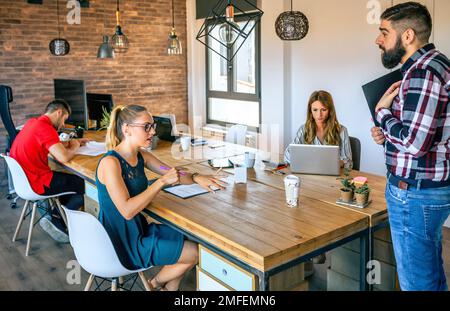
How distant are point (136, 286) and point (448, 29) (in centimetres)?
330

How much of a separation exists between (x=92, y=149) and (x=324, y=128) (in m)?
2.09

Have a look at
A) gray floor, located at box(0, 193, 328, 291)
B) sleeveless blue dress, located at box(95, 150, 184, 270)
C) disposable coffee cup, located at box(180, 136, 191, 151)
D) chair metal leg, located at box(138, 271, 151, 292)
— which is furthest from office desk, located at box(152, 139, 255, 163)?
chair metal leg, located at box(138, 271, 151, 292)

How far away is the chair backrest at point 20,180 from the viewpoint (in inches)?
147

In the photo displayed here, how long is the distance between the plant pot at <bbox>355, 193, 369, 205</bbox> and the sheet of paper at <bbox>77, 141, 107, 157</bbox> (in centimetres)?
239

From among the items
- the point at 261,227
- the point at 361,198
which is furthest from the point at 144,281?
the point at 361,198

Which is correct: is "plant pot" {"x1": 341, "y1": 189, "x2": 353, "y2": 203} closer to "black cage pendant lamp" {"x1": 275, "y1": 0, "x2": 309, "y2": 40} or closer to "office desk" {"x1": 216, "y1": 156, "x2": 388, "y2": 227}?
"office desk" {"x1": 216, "y1": 156, "x2": 388, "y2": 227}

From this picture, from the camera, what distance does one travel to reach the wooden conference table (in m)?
1.97

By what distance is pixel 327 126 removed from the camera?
360 cm

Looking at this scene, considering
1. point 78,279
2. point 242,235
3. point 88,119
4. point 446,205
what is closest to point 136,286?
point 78,279

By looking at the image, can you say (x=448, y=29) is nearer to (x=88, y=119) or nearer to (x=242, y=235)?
(x=242, y=235)

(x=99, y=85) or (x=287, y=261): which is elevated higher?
(x=99, y=85)

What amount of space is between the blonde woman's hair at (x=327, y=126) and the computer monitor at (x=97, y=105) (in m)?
2.48

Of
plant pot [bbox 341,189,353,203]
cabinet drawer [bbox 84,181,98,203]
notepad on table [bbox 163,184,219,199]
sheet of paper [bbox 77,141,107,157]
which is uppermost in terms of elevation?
sheet of paper [bbox 77,141,107,157]

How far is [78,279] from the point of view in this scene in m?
3.36
